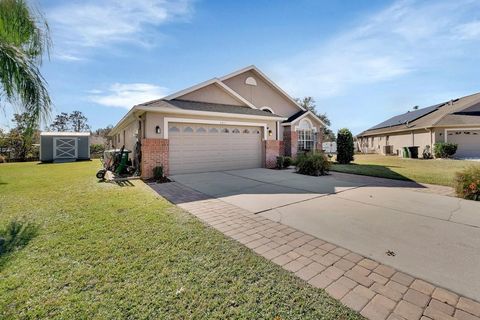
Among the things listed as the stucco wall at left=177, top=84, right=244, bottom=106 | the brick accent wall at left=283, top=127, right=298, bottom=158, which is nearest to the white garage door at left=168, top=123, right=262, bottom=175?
the stucco wall at left=177, top=84, right=244, bottom=106

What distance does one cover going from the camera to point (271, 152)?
13.2m

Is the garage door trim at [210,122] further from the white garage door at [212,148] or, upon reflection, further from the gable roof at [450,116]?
the gable roof at [450,116]

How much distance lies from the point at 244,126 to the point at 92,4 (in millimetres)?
7918

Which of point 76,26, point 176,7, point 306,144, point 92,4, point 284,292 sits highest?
point 176,7

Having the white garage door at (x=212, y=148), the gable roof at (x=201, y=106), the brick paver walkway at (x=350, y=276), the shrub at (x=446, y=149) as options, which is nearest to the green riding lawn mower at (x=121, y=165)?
the white garage door at (x=212, y=148)

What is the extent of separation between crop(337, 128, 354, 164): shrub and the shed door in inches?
1013

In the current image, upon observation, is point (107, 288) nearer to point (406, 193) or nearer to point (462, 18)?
point (406, 193)

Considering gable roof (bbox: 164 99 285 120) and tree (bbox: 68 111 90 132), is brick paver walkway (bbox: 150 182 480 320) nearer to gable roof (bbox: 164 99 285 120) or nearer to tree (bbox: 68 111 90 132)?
gable roof (bbox: 164 99 285 120)

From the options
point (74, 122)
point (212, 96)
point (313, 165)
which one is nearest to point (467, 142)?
point (313, 165)

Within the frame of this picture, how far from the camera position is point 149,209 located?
17.3ft

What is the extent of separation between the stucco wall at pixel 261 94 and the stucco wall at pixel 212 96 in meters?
2.81

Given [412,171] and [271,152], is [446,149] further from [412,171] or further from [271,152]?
[271,152]

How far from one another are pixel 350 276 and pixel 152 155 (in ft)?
28.4

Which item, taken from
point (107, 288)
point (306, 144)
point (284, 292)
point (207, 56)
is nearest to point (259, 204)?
point (284, 292)
